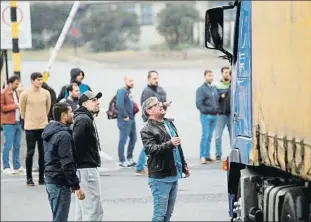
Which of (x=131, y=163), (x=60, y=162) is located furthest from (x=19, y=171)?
(x=60, y=162)

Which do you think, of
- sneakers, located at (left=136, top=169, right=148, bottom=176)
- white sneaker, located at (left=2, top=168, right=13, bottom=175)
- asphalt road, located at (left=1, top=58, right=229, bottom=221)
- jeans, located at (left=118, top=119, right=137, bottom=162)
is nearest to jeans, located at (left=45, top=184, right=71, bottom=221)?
asphalt road, located at (left=1, top=58, right=229, bottom=221)

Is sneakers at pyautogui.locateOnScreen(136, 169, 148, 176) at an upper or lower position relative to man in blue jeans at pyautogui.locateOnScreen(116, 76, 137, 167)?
lower

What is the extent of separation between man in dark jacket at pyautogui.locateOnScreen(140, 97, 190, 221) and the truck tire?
4.29ft

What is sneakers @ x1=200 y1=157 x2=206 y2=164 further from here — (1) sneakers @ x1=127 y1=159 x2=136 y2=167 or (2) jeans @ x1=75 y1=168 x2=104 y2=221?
(2) jeans @ x1=75 y1=168 x2=104 y2=221

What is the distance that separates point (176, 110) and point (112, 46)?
5909 mm

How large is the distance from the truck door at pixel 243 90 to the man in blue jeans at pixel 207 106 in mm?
6001

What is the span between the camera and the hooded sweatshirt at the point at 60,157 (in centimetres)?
897

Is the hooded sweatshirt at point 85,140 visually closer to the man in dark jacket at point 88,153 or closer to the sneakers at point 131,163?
the man in dark jacket at point 88,153

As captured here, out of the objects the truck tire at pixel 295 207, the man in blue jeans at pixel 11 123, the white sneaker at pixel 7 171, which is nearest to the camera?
the truck tire at pixel 295 207

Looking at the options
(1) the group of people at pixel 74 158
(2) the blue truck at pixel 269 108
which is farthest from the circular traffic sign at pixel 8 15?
(2) the blue truck at pixel 269 108

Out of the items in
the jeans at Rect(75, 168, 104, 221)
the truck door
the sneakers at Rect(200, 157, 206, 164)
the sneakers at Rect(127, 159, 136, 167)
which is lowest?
the sneakers at Rect(127, 159, 136, 167)

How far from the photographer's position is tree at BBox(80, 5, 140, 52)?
29.6m

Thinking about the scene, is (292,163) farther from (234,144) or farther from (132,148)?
(132,148)

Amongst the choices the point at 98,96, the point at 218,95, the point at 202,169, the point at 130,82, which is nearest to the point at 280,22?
the point at 98,96
